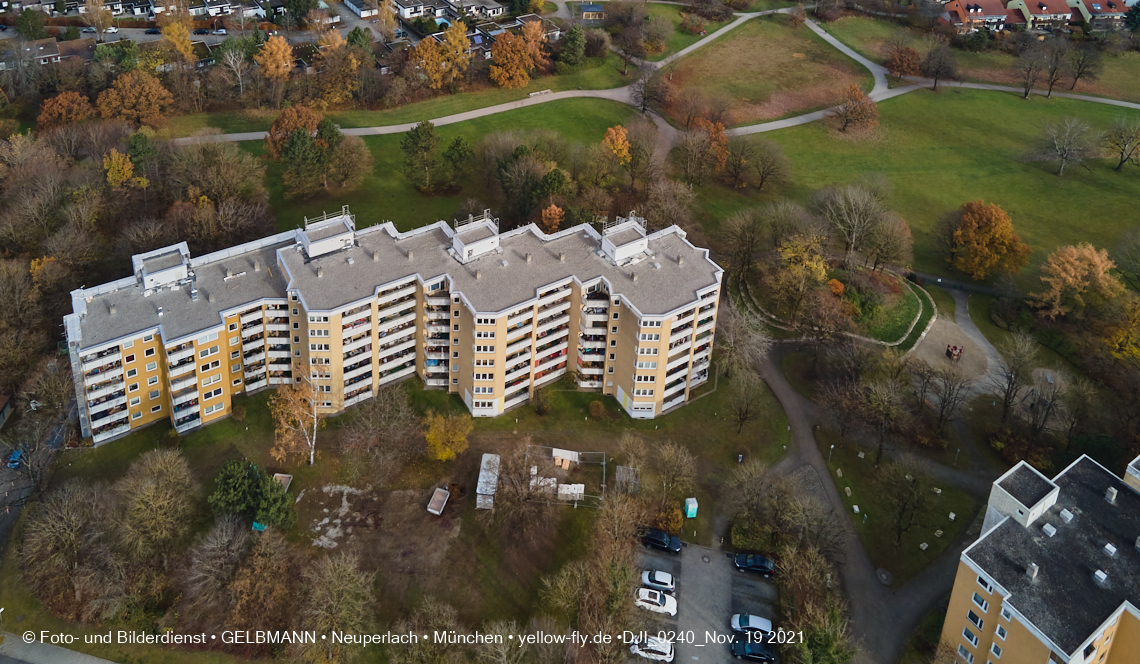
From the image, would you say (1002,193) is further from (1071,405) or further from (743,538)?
(743,538)

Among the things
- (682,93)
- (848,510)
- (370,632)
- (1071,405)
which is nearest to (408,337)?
(370,632)

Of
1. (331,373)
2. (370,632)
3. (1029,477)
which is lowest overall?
(370,632)

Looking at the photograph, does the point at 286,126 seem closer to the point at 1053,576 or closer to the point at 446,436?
the point at 446,436

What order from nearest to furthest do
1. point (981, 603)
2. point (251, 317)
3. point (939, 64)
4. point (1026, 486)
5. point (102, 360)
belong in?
1. point (981, 603)
2. point (1026, 486)
3. point (102, 360)
4. point (251, 317)
5. point (939, 64)

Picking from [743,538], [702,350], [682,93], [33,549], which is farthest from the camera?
[682,93]

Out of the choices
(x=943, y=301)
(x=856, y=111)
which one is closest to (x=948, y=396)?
(x=943, y=301)

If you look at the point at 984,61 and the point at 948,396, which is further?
the point at 984,61

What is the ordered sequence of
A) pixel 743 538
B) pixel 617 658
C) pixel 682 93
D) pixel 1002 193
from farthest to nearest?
pixel 682 93
pixel 1002 193
pixel 743 538
pixel 617 658
